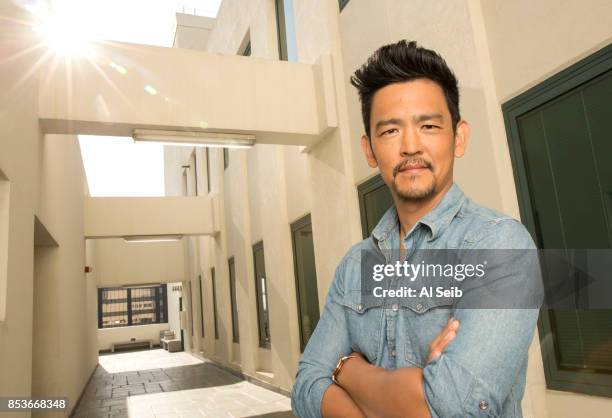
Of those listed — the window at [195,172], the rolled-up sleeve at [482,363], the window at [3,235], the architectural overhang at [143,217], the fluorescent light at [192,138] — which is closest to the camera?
the rolled-up sleeve at [482,363]

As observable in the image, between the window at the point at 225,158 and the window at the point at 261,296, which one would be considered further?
the window at the point at 225,158

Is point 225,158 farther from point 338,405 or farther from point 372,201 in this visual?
point 338,405

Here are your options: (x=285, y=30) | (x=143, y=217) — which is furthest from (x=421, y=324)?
(x=143, y=217)

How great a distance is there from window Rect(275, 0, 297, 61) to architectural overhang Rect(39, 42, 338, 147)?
75.1 inches

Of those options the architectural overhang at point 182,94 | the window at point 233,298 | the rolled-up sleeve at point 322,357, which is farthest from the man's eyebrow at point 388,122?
the window at point 233,298

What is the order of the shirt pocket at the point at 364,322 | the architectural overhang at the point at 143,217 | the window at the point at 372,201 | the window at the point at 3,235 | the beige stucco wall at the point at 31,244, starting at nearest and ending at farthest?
the shirt pocket at the point at 364,322
the window at the point at 3,235
the beige stucco wall at the point at 31,244
the window at the point at 372,201
the architectural overhang at the point at 143,217

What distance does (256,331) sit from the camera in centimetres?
966

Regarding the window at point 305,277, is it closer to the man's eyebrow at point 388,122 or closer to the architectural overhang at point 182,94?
the architectural overhang at point 182,94

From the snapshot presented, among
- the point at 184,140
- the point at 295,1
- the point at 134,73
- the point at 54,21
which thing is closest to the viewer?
the point at 134,73

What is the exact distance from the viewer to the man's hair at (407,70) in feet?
3.97

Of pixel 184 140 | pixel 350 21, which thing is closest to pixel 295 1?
pixel 350 21

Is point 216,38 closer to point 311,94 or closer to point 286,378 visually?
point 311,94

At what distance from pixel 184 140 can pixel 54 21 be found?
7.44 feet

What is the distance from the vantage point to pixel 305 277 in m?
7.18
